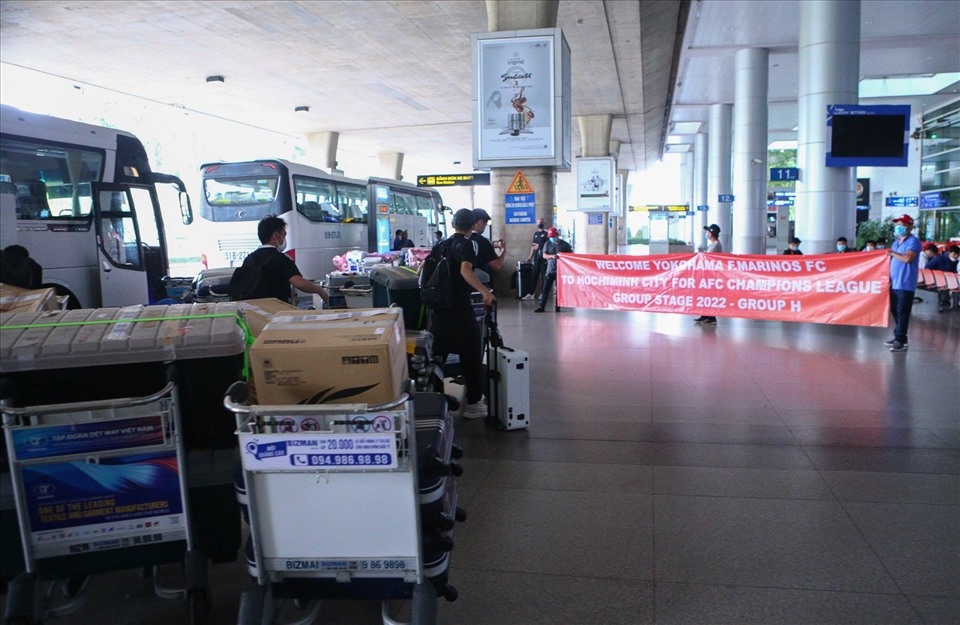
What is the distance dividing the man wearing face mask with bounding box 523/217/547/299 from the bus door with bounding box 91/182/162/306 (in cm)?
795

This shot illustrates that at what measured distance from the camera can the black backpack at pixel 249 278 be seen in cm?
604

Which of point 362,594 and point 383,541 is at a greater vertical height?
point 383,541

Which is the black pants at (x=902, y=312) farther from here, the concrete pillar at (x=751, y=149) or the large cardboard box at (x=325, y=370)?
the concrete pillar at (x=751, y=149)

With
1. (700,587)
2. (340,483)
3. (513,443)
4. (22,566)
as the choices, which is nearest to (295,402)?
(340,483)

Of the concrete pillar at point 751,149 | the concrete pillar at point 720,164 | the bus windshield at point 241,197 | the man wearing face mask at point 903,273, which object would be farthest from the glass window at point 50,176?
the concrete pillar at point 720,164

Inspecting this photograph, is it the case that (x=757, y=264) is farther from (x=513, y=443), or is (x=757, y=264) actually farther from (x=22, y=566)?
(x=22, y=566)

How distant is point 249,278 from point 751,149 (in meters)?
28.2

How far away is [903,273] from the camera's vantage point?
997 centimetres

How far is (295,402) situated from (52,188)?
10554 millimetres

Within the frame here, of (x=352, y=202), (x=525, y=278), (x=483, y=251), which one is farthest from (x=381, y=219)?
(x=483, y=251)

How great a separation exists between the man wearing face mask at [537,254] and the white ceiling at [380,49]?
5924 millimetres

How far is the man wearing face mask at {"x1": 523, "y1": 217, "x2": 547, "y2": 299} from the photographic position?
16.2 m

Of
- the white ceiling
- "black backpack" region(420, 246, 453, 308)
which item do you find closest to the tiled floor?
"black backpack" region(420, 246, 453, 308)

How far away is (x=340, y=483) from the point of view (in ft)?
9.21
